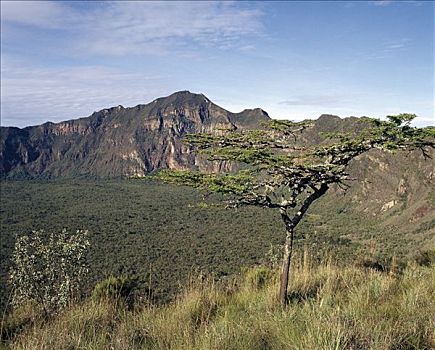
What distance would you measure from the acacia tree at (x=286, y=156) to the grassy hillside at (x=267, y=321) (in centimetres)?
88

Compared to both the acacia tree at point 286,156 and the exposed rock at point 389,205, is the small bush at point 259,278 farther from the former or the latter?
the exposed rock at point 389,205

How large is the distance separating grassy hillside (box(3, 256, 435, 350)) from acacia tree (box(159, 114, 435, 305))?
88 cm

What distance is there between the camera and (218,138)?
5.11m

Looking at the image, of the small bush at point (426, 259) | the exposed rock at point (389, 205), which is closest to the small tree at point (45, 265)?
the small bush at point (426, 259)

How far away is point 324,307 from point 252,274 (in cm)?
361

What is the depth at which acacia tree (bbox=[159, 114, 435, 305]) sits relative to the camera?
4.57 meters

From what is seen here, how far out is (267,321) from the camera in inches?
145

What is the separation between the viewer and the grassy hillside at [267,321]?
3061mm

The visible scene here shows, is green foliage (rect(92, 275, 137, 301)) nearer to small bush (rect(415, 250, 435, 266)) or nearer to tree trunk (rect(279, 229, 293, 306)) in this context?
tree trunk (rect(279, 229, 293, 306))

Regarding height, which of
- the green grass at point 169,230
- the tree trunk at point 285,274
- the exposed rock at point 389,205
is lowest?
the green grass at point 169,230

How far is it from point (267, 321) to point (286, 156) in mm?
1647

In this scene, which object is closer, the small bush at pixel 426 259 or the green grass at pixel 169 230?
the small bush at pixel 426 259

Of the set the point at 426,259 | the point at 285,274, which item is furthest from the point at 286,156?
the point at 426,259

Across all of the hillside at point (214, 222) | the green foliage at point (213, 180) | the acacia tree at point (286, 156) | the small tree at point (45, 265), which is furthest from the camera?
the hillside at point (214, 222)
